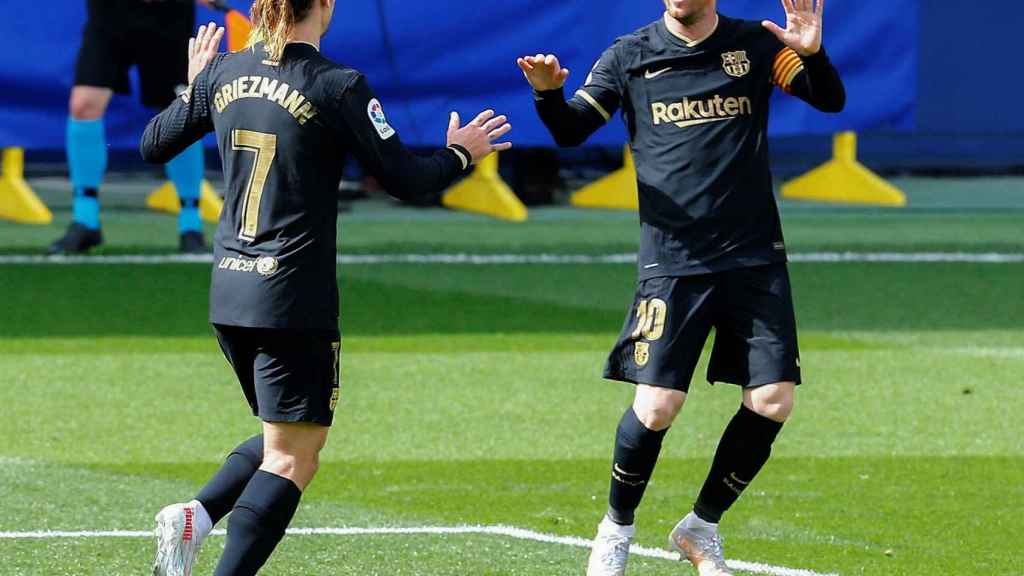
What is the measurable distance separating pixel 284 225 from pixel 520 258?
9274mm

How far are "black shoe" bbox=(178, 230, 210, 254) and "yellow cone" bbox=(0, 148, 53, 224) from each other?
2.70m

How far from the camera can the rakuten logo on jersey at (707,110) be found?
595 cm

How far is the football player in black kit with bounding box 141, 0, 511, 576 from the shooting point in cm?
507

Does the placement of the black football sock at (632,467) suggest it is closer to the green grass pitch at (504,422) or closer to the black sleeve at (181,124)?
the green grass pitch at (504,422)

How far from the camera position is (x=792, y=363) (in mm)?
5867

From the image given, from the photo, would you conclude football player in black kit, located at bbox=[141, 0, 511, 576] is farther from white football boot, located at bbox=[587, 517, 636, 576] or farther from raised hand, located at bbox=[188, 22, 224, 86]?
white football boot, located at bbox=[587, 517, 636, 576]

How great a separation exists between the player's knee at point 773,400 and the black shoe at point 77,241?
8677 mm

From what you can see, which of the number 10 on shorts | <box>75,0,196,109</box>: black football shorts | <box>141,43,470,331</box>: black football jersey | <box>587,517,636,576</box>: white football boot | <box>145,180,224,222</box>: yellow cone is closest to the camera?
<box>141,43,470,331</box>: black football jersey

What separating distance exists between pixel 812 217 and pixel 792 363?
1155 cm

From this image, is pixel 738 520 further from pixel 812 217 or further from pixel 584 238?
pixel 812 217

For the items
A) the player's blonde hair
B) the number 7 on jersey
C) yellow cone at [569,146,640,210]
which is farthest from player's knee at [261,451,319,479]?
yellow cone at [569,146,640,210]

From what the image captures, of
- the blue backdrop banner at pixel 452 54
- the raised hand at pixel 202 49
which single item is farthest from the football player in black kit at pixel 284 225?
the blue backdrop banner at pixel 452 54

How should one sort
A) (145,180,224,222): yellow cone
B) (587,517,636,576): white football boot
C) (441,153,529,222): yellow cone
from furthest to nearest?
(441,153,529,222): yellow cone < (145,180,224,222): yellow cone < (587,517,636,576): white football boot

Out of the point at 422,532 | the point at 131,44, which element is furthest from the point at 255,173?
the point at 131,44
